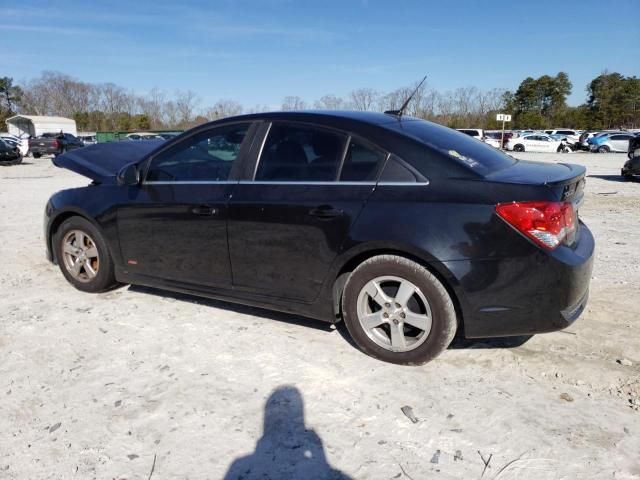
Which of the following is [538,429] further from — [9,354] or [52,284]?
[52,284]

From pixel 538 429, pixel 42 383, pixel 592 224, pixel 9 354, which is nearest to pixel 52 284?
pixel 9 354

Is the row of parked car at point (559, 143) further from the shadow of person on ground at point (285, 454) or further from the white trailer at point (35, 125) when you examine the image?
the white trailer at point (35, 125)

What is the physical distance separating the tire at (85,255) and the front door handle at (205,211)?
1154mm

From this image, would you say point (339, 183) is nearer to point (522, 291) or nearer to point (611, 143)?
point (522, 291)

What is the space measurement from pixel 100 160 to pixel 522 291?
3974 mm

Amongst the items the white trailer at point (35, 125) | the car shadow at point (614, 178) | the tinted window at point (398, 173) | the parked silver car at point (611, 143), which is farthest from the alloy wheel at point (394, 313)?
the white trailer at point (35, 125)

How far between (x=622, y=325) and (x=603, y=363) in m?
0.74

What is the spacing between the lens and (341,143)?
334 centimetres

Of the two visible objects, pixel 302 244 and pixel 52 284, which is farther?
pixel 52 284

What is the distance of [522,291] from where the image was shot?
2.84 metres

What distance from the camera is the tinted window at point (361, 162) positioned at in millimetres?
3195

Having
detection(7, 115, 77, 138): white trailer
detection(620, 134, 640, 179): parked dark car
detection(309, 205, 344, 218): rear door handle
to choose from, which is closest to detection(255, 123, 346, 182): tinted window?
detection(309, 205, 344, 218): rear door handle

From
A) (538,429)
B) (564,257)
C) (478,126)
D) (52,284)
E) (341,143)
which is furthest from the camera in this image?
(478,126)

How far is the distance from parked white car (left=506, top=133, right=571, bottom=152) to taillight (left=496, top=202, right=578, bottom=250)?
36.7 m
